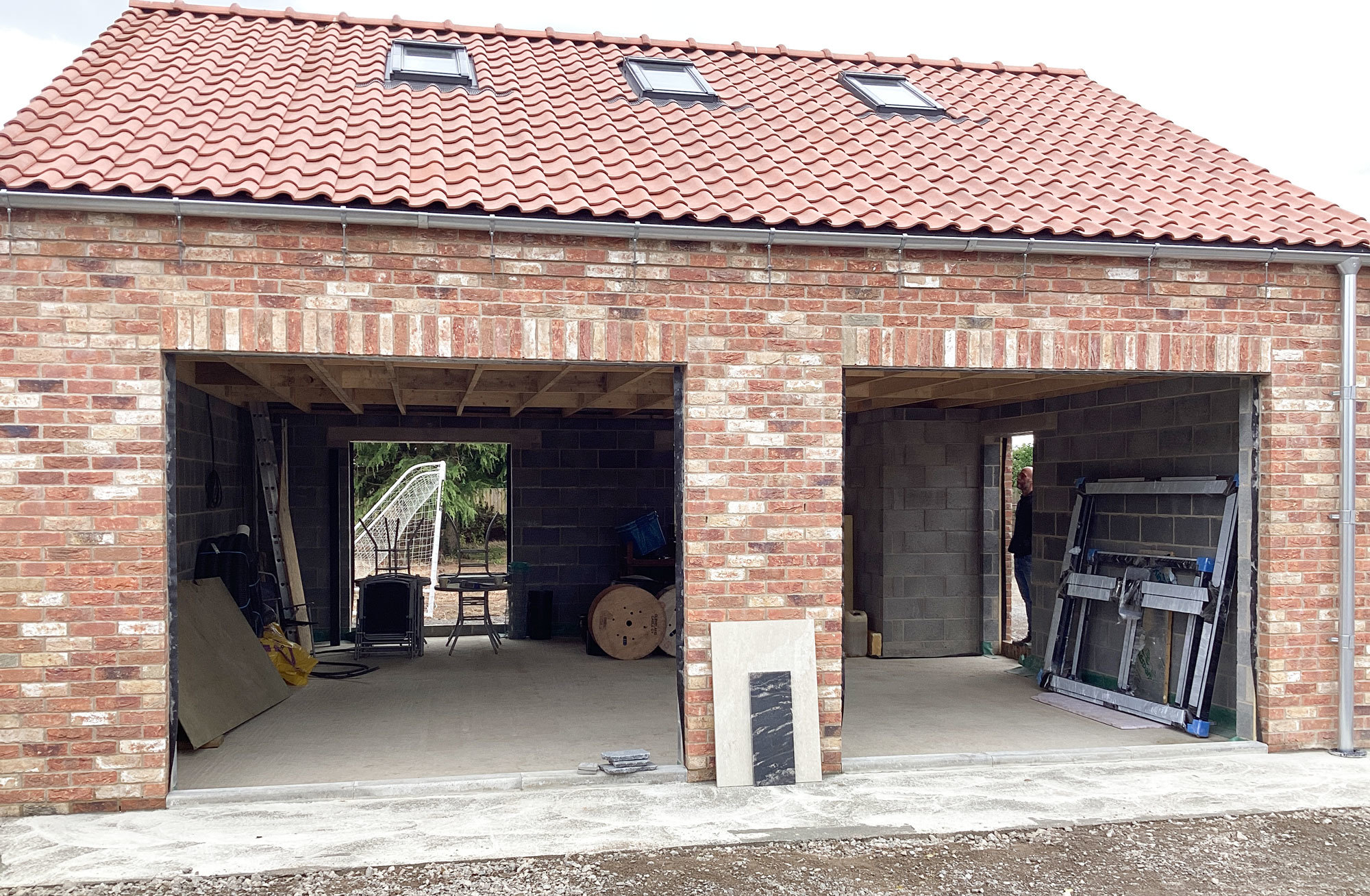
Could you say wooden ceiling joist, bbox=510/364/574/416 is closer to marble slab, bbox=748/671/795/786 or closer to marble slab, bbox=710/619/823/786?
marble slab, bbox=710/619/823/786

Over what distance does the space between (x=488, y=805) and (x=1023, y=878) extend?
2.64 meters

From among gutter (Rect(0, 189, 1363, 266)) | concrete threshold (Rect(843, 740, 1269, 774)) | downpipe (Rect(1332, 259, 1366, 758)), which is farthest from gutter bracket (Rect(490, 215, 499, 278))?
downpipe (Rect(1332, 259, 1366, 758))

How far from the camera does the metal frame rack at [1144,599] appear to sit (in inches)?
276

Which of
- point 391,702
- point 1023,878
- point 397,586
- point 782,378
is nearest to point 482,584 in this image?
point 397,586

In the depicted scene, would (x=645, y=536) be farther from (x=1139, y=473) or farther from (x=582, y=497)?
(x=1139, y=473)

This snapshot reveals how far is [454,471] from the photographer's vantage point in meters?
22.1

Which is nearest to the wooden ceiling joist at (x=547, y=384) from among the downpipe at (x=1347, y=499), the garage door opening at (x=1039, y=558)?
the garage door opening at (x=1039, y=558)

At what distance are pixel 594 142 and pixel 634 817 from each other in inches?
161

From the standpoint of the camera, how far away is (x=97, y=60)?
728cm

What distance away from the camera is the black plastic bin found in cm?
1199

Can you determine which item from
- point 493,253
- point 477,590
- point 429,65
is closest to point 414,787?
point 493,253

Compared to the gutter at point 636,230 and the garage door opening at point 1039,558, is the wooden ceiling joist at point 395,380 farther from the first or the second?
the garage door opening at point 1039,558

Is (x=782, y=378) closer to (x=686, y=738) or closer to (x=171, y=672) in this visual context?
(x=686, y=738)

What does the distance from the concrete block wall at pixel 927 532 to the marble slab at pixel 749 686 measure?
194 inches
